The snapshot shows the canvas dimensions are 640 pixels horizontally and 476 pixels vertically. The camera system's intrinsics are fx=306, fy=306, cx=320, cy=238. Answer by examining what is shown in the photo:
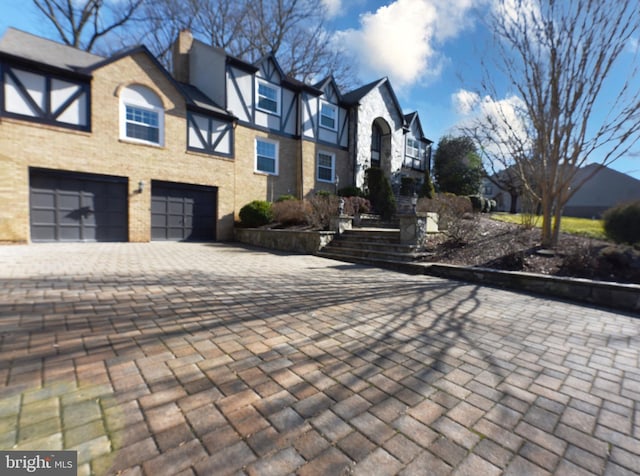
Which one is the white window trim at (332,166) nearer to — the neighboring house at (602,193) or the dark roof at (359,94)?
the dark roof at (359,94)

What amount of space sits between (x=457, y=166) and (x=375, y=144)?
8.27 metres

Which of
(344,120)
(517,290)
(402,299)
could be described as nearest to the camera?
(402,299)

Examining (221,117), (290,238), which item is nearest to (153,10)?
(221,117)

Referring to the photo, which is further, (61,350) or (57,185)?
(57,185)

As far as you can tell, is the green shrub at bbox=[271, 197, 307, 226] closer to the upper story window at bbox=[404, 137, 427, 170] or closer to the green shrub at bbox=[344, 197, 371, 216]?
the green shrub at bbox=[344, 197, 371, 216]

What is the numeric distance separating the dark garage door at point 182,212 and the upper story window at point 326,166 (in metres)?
6.38

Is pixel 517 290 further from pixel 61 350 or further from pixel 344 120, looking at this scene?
pixel 344 120

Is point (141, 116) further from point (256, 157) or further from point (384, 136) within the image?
point (384, 136)

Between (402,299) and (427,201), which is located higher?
(427,201)

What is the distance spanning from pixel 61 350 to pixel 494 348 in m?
3.72

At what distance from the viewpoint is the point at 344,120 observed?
18578 millimetres

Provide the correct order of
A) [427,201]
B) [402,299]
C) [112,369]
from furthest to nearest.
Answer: [427,201] → [402,299] → [112,369]

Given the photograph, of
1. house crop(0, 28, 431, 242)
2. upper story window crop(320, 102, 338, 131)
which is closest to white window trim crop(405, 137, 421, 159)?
house crop(0, 28, 431, 242)

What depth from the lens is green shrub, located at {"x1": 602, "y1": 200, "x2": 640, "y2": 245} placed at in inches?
309
